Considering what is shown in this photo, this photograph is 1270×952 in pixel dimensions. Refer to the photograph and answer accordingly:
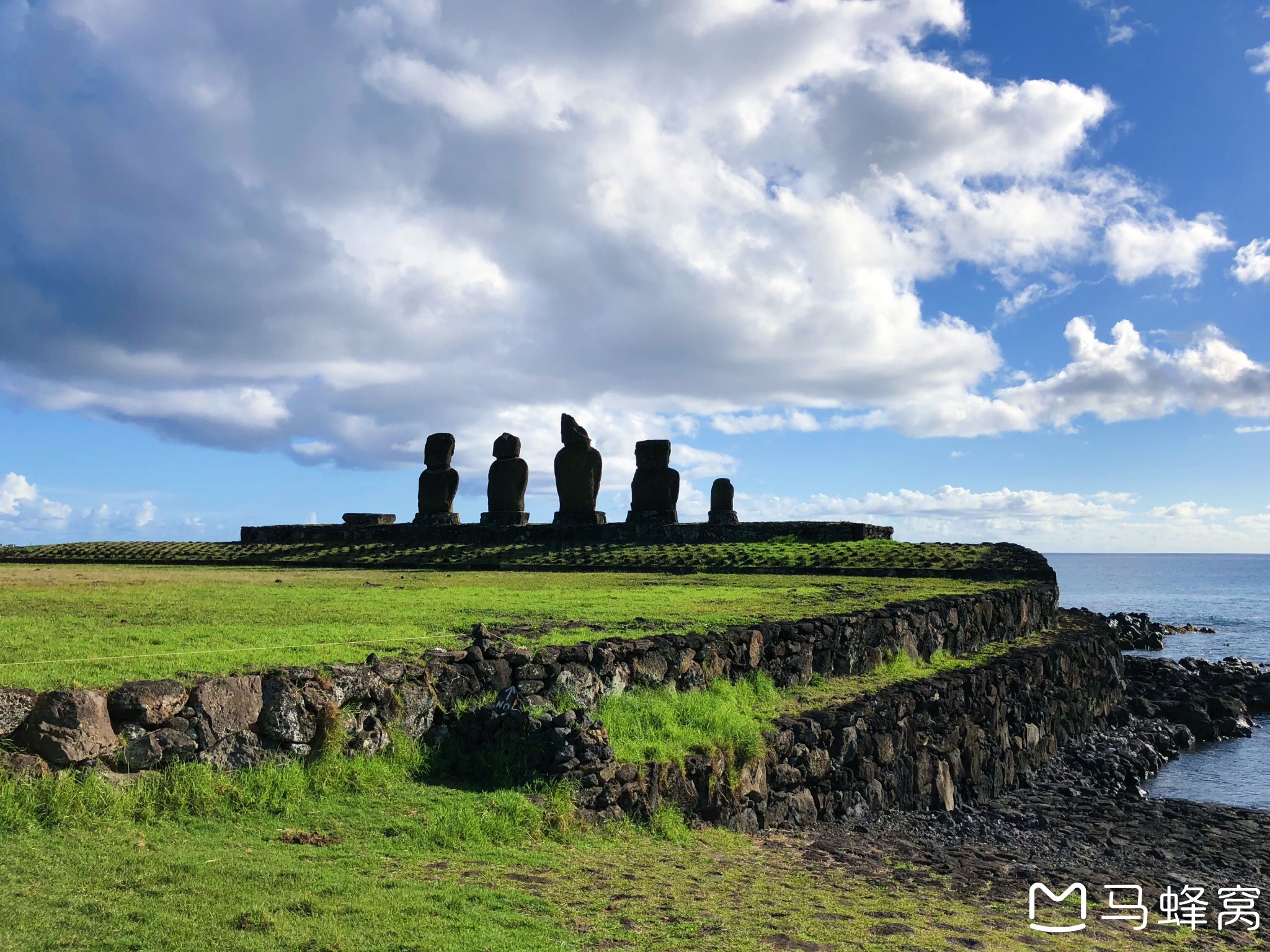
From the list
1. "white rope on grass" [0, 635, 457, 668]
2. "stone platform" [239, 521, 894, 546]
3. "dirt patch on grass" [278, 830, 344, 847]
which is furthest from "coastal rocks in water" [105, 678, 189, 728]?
"stone platform" [239, 521, 894, 546]

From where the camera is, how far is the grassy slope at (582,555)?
30547 millimetres

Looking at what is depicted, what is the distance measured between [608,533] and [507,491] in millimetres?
5534

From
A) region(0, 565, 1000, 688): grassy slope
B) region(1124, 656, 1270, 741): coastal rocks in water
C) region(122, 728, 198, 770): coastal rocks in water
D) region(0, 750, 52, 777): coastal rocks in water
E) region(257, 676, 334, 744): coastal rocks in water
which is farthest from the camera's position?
region(1124, 656, 1270, 741): coastal rocks in water

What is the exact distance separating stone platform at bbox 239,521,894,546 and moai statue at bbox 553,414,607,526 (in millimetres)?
1324

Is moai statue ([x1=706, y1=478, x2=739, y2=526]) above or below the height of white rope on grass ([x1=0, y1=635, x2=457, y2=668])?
above

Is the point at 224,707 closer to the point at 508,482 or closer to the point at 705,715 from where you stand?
the point at 705,715

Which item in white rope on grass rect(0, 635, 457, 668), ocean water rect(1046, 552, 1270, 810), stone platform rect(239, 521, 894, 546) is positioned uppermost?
stone platform rect(239, 521, 894, 546)

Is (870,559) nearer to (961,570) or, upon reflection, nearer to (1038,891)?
(961,570)

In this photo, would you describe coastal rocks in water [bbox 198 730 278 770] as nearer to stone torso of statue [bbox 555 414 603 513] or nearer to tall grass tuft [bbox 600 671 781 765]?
tall grass tuft [bbox 600 671 781 765]

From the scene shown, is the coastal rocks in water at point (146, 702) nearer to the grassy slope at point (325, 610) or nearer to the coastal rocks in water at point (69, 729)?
the coastal rocks in water at point (69, 729)

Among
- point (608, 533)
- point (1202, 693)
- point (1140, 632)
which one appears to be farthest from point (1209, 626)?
point (608, 533)

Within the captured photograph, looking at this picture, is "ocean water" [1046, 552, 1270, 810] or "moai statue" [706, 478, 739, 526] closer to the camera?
"ocean water" [1046, 552, 1270, 810]

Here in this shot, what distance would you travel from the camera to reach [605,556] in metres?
34.0

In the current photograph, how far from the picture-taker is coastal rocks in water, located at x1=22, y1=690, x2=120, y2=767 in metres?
6.41
